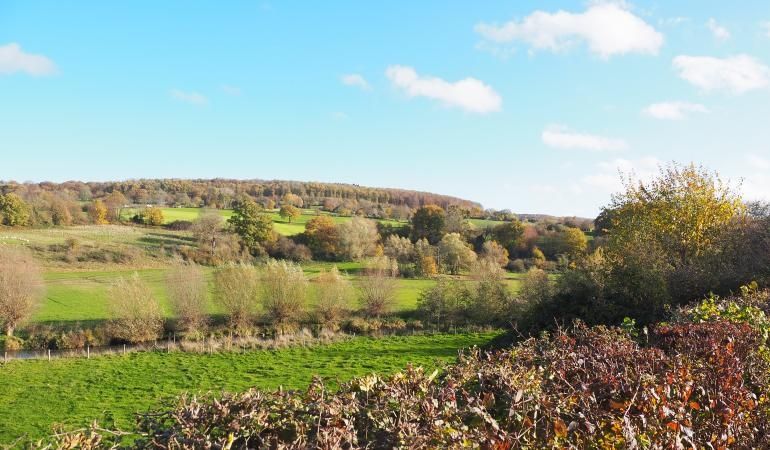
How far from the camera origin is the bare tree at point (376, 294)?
1395 inches

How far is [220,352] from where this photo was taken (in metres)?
26.9

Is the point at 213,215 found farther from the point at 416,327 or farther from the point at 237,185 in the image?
the point at 237,185

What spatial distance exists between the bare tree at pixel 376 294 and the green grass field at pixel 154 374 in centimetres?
637

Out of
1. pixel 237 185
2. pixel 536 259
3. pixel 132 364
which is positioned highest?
pixel 237 185

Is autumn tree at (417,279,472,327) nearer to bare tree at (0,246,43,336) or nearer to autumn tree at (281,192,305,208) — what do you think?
bare tree at (0,246,43,336)

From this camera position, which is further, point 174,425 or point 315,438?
point 174,425

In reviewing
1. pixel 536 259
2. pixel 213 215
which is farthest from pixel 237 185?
pixel 536 259

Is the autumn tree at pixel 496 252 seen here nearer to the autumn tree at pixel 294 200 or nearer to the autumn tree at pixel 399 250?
the autumn tree at pixel 399 250

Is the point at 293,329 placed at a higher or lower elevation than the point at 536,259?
lower

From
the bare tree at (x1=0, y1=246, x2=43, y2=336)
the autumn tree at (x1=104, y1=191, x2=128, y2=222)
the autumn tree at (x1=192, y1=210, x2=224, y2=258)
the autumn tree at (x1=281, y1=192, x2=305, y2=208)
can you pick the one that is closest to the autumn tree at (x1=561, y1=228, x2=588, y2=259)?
the autumn tree at (x1=192, y1=210, x2=224, y2=258)

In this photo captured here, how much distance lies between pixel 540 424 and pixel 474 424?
0.51 metres

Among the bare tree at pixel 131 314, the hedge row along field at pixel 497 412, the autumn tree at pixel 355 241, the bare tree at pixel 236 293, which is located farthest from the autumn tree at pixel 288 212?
the hedge row along field at pixel 497 412

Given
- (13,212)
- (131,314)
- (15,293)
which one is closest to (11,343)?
(15,293)

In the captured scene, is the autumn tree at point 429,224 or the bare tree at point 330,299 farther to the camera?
the autumn tree at point 429,224
